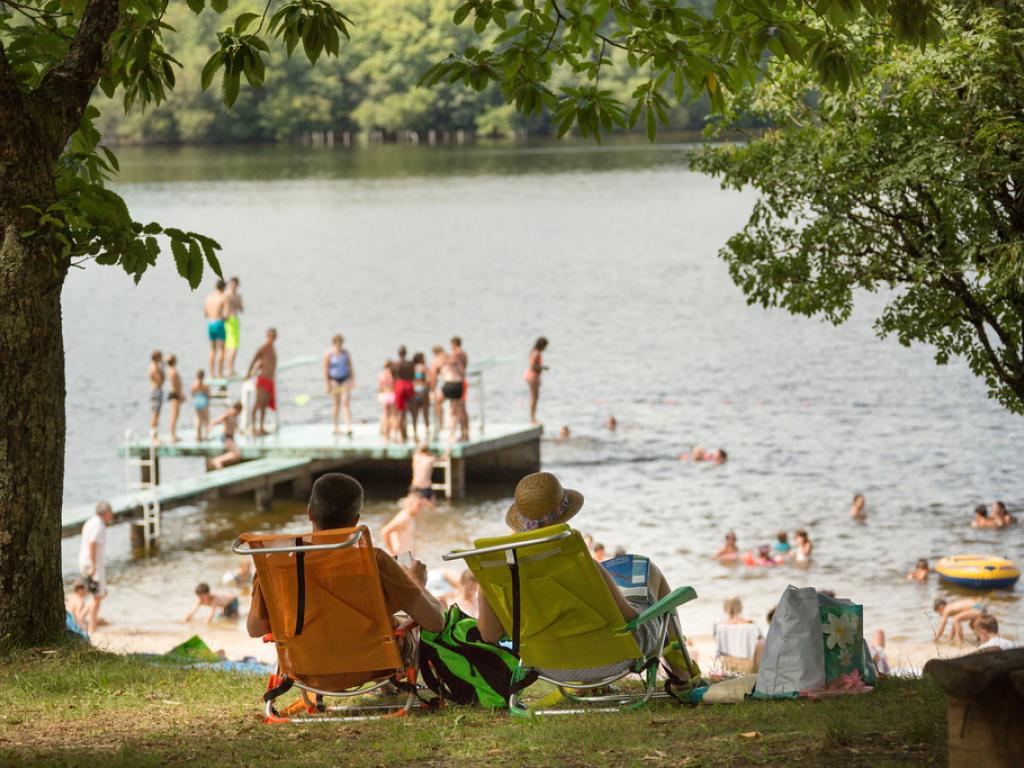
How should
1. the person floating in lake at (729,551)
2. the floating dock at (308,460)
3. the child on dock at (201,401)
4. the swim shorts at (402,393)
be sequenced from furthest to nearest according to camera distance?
1. the child on dock at (201,401)
2. the swim shorts at (402,393)
3. the floating dock at (308,460)
4. the person floating in lake at (729,551)

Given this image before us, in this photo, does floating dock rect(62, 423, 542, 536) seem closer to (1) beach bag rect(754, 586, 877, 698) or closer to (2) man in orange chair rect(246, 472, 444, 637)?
(2) man in orange chair rect(246, 472, 444, 637)

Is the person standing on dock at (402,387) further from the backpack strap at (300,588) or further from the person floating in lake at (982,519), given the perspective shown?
the backpack strap at (300,588)

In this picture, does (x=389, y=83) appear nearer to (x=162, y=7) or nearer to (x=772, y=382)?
(x=772, y=382)

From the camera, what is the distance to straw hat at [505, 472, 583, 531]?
5.92 meters

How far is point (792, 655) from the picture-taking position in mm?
6012

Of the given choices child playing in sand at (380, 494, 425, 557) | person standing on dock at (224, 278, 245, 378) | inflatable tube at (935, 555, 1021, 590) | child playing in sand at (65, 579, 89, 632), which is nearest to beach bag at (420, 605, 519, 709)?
child playing in sand at (380, 494, 425, 557)

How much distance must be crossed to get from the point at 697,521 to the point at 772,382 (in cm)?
1627

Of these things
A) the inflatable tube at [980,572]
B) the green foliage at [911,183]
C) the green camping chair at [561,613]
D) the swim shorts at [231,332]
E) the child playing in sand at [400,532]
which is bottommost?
the inflatable tube at [980,572]

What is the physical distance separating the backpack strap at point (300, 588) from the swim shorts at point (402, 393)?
1741 cm

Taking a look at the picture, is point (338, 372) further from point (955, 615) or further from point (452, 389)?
point (955, 615)

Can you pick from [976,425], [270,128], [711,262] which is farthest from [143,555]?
[270,128]

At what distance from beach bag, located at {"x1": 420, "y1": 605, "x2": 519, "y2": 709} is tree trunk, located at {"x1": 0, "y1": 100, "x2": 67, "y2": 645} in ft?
6.82

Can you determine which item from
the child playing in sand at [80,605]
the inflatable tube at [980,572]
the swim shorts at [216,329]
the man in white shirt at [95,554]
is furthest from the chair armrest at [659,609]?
the swim shorts at [216,329]

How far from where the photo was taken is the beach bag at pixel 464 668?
6.11 meters
